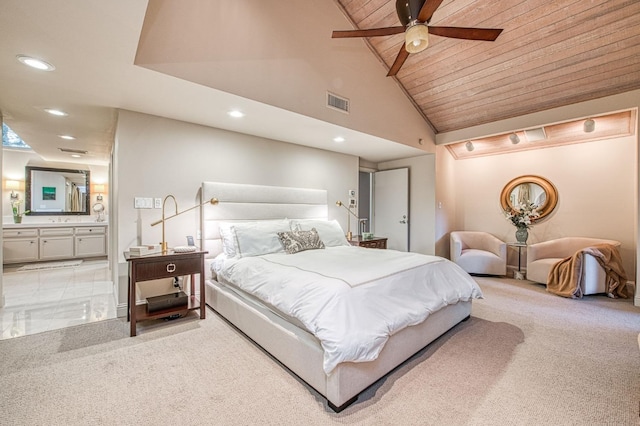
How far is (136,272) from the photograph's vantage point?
107 inches

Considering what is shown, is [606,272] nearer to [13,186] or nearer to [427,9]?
[427,9]

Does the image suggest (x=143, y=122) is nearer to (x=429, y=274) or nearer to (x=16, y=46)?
(x=16, y=46)

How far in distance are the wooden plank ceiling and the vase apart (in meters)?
2.01

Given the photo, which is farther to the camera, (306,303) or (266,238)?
(266,238)

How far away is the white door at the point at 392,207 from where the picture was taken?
584 cm

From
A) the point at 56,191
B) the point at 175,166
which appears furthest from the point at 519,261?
the point at 56,191

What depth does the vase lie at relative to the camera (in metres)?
5.02

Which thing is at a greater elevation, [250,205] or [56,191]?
Result: [56,191]

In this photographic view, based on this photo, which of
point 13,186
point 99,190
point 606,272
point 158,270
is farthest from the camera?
point 99,190

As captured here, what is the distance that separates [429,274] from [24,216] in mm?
8419

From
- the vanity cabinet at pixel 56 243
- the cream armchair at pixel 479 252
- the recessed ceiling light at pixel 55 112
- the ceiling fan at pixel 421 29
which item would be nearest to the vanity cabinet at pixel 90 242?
the vanity cabinet at pixel 56 243

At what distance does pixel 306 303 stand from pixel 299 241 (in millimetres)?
1589

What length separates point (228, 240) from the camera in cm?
341

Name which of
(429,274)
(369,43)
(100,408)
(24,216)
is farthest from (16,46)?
(24,216)
